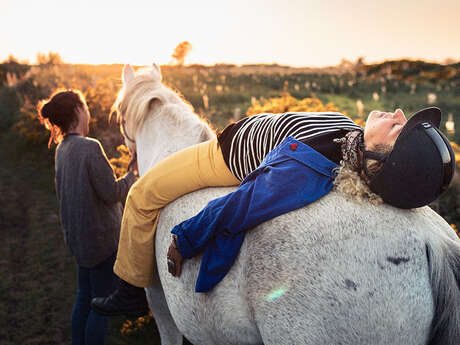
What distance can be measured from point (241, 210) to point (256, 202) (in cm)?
9

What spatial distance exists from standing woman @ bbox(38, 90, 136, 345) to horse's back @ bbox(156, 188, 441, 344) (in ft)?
6.20

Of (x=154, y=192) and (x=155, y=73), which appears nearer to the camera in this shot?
(x=154, y=192)

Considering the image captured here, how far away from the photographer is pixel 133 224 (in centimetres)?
220

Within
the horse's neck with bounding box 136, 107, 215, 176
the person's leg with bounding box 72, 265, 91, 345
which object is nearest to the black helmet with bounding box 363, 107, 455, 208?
the horse's neck with bounding box 136, 107, 215, 176

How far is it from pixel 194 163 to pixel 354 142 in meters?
1.00

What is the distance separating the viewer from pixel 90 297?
3199mm

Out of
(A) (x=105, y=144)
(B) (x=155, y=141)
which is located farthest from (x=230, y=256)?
(A) (x=105, y=144)

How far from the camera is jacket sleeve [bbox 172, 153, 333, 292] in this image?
4.65ft

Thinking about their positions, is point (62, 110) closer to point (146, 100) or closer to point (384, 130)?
point (146, 100)

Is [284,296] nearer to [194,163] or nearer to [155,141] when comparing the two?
[194,163]

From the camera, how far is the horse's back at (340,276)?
1.28m

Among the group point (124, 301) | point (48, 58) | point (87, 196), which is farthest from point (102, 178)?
point (48, 58)

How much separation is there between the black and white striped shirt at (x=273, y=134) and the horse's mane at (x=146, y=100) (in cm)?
109

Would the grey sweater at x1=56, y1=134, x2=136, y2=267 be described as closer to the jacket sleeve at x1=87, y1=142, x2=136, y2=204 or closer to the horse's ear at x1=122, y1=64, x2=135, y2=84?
the jacket sleeve at x1=87, y1=142, x2=136, y2=204
